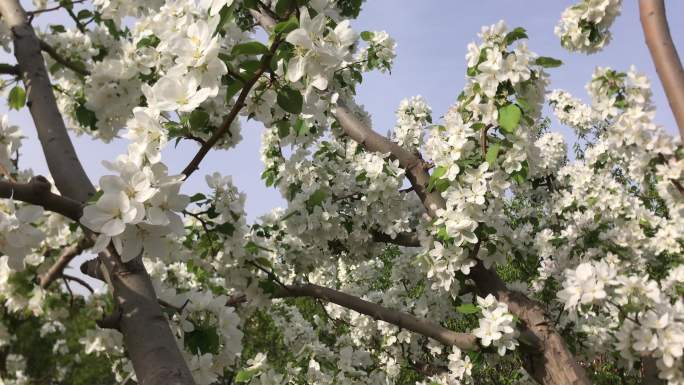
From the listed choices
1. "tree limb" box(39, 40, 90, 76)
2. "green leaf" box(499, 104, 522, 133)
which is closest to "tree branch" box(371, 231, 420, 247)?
"green leaf" box(499, 104, 522, 133)

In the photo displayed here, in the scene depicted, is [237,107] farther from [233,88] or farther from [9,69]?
[9,69]

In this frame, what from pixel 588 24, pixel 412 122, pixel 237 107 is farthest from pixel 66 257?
pixel 412 122

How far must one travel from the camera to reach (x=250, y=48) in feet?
4.81

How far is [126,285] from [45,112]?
1178mm

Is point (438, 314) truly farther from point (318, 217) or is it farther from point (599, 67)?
point (599, 67)

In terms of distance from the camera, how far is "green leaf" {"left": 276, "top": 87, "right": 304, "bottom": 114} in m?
1.65

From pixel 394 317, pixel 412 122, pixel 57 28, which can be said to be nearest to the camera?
pixel 394 317

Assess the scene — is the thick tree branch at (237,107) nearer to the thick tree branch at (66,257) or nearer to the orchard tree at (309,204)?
the orchard tree at (309,204)

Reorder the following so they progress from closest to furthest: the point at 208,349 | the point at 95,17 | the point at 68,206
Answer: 1. the point at 68,206
2. the point at 208,349
3. the point at 95,17

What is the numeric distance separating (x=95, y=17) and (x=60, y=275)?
235 centimetres

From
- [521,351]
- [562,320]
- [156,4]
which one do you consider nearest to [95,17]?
[156,4]

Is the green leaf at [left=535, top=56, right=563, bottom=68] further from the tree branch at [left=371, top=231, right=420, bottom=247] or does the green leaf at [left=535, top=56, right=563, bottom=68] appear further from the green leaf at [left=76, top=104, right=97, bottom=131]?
the green leaf at [left=76, top=104, right=97, bottom=131]

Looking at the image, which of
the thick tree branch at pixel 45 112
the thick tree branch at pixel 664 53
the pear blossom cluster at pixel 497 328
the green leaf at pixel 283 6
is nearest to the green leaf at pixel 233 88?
the green leaf at pixel 283 6

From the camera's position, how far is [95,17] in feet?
12.8
